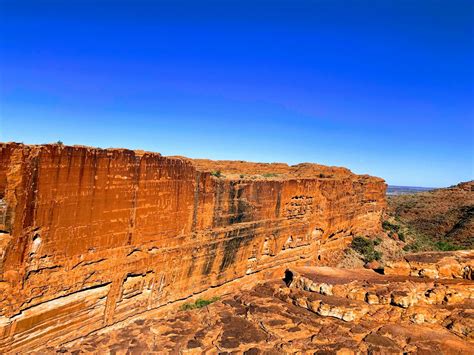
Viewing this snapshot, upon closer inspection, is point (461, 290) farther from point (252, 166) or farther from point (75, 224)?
point (252, 166)

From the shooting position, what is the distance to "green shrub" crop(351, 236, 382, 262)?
23459mm

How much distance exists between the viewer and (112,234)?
10.1 metres

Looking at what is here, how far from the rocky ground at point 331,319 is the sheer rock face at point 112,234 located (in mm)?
998

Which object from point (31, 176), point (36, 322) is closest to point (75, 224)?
point (31, 176)

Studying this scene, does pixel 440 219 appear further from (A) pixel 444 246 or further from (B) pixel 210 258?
(B) pixel 210 258

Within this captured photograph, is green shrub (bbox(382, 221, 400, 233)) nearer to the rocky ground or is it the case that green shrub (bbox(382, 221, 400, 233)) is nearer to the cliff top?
the cliff top

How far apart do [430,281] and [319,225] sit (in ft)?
26.0

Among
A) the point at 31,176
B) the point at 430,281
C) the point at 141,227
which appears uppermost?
the point at 31,176

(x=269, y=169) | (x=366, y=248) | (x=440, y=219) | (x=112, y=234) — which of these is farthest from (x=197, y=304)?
(x=440, y=219)

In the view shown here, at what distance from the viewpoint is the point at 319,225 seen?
67.8 feet

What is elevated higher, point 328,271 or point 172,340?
point 328,271

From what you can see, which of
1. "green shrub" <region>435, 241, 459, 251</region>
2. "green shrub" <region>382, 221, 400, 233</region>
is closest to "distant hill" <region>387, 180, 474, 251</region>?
"green shrub" <region>435, 241, 459, 251</region>

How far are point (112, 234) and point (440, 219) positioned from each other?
3702cm

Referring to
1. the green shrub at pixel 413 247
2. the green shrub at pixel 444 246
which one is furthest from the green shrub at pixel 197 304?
the green shrub at pixel 444 246
